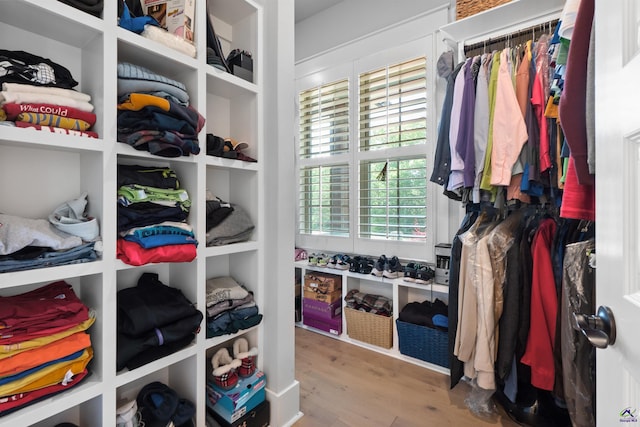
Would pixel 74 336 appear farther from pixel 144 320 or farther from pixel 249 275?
pixel 249 275

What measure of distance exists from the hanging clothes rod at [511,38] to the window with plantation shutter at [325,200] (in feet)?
4.21

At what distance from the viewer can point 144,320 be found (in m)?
1.12

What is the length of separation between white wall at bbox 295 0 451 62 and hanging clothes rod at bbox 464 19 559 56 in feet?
1.74

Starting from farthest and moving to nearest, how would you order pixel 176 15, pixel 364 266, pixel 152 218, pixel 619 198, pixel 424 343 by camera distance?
pixel 364 266, pixel 424 343, pixel 176 15, pixel 152 218, pixel 619 198

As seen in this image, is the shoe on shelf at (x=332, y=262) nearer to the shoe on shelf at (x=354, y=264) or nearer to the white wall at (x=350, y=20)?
the shoe on shelf at (x=354, y=264)

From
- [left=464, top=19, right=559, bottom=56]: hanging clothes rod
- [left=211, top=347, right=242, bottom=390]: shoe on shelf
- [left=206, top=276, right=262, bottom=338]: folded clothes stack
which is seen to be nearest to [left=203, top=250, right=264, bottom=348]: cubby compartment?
[left=206, top=276, right=262, bottom=338]: folded clothes stack

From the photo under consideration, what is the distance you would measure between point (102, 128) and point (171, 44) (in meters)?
0.45

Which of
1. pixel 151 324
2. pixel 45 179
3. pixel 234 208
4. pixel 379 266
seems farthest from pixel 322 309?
pixel 45 179

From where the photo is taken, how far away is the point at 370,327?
2398 mm

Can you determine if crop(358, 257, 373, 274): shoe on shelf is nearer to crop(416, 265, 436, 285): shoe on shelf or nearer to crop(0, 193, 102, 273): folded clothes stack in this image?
crop(416, 265, 436, 285): shoe on shelf

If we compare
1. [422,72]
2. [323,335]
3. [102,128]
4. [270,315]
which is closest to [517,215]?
[422,72]

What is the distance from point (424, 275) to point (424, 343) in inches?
18.2

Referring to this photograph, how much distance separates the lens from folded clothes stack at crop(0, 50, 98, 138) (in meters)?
0.91

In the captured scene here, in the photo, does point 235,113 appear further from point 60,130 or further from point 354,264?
point 354,264
